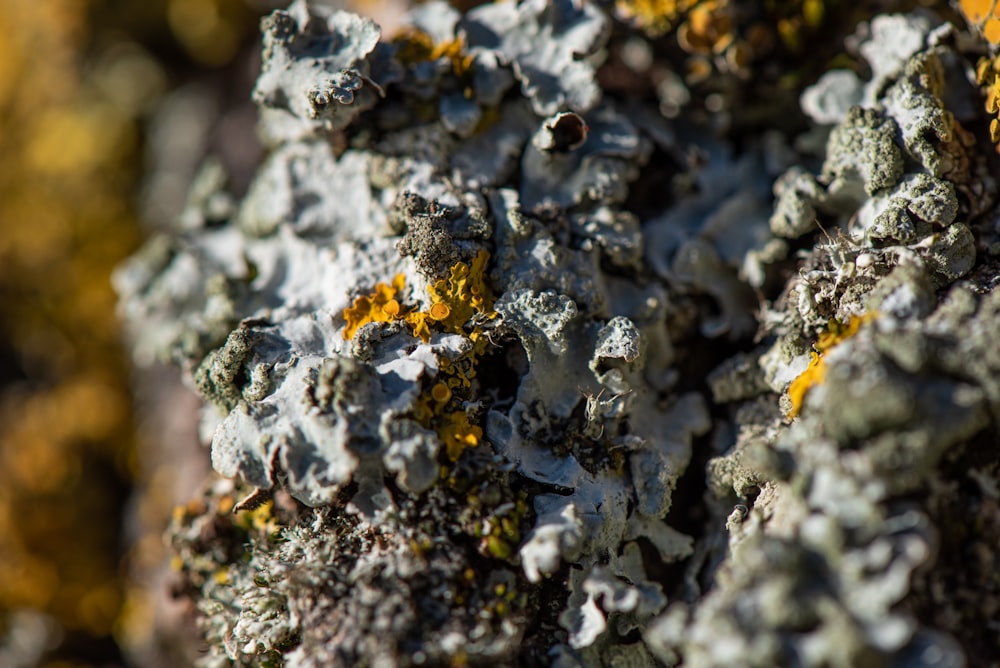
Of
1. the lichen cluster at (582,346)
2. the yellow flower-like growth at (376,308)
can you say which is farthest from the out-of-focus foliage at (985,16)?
the yellow flower-like growth at (376,308)

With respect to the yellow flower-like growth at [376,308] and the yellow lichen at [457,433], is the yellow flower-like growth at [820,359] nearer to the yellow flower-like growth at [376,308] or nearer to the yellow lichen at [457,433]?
the yellow lichen at [457,433]

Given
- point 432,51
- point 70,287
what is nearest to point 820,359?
point 432,51

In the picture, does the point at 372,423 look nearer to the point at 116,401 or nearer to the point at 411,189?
the point at 411,189

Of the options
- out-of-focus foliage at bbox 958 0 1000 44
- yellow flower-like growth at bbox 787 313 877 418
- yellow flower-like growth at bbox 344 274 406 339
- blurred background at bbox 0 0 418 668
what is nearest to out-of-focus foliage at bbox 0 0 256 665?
blurred background at bbox 0 0 418 668

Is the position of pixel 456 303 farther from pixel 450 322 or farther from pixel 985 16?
pixel 985 16

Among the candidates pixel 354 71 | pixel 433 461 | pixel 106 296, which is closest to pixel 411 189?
pixel 354 71

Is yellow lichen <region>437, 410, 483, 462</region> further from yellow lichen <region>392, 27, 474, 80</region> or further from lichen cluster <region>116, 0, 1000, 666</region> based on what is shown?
yellow lichen <region>392, 27, 474, 80</region>
